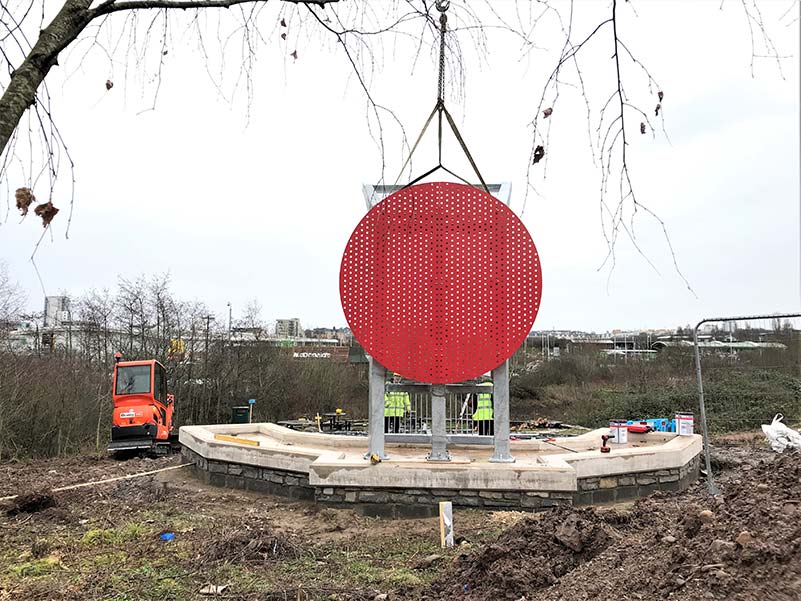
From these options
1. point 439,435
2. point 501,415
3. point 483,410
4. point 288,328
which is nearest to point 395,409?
point 483,410

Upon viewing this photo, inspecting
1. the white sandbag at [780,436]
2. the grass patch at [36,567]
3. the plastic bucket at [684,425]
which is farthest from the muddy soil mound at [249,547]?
the white sandbag at [780,436]

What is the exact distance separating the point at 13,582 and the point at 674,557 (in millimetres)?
4473

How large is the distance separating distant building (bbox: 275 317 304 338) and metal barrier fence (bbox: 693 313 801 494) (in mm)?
15459

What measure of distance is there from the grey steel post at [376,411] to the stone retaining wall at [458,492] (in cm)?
57

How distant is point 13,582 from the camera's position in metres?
4.30

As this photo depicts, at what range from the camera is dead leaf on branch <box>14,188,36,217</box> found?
7.99 feet

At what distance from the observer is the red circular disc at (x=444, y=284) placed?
6.60 m

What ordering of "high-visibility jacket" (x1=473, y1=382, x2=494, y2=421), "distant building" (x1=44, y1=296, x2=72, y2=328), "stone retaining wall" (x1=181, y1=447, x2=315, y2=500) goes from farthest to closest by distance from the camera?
"high-visibility jacket" (x1=473, y1=382, x2=494, y2=421) < "distant building" (x1=44, y1=296, x2=72, y2=328) < "stone retaining wall" (x1=181, y1=447, x2=315, y2=500)

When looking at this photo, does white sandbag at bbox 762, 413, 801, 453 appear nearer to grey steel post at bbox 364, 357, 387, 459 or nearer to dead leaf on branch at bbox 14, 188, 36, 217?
grey steel post at bbox 364, 357, 387, 459

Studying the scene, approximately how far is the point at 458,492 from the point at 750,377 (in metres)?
11.4

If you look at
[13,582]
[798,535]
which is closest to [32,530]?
[13,582]

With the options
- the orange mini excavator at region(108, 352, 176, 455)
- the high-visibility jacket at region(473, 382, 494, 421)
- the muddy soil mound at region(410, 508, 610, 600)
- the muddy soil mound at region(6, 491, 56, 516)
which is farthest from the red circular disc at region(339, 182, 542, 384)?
the orange mini excavator at region(108, 352, 176, 455)

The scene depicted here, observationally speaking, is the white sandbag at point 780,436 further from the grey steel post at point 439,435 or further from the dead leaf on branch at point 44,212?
the dead leaf on branch at point 44,212

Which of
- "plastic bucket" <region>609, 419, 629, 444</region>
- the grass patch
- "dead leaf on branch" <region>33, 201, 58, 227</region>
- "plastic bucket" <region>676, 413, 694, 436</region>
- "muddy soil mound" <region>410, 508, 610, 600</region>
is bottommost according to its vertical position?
the grass patch
